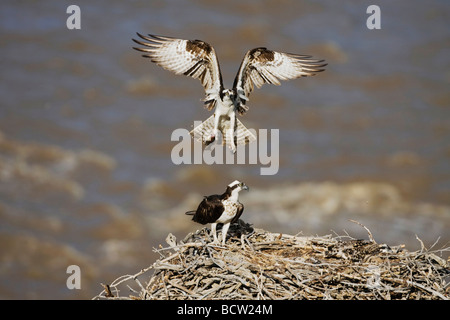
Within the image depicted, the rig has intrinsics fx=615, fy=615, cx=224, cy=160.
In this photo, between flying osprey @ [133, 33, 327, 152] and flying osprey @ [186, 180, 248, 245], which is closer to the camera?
flying osprey @ [186, 180, 248, 245]

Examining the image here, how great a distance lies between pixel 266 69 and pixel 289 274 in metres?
3.46

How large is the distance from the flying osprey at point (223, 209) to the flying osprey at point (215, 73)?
130cm

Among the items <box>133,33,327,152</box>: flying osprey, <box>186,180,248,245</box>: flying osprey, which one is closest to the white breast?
<box>186,180,248,245</box>: flying osprey

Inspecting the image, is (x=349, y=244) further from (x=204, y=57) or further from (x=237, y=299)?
(x=204, y=57)

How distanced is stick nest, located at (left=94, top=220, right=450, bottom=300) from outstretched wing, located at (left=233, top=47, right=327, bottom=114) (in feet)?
8.06

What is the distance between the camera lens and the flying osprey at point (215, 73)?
880 centimetres

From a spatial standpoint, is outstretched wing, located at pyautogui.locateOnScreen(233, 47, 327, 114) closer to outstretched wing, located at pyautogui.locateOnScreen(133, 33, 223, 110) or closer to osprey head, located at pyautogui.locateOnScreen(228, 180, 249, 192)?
outstretched wing, located at pyautogui.locateOnScreen(133, 33, 223, 110)

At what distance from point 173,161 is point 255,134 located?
1651mm

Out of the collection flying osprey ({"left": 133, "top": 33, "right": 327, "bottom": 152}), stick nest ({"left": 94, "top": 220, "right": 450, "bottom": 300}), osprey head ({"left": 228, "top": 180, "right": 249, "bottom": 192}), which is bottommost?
stick nest ({"left": 94, "top": 220, "right": 450, "bottom": 300})

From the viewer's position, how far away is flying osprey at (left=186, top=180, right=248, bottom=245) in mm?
7570

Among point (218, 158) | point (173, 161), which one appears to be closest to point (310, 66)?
point (218, 158)

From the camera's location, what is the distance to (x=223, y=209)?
7570 millimetres

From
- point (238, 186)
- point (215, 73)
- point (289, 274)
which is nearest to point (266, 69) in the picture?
point (215, 73)

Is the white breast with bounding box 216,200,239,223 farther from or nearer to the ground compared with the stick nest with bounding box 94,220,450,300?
farther from the ground
